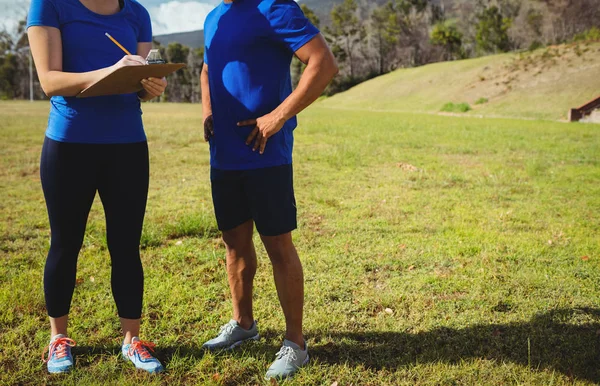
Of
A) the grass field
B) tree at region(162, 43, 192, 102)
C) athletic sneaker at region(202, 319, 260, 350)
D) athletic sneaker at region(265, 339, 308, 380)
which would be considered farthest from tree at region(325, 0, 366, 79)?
athletic sneaker at region(265, 339, 308, 380)

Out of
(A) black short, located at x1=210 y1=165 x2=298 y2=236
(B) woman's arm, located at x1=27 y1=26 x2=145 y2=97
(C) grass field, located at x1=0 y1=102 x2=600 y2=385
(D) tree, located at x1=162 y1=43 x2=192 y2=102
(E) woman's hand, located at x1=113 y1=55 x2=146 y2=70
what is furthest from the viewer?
(D) tree, located at x1=162 y1=43 x2=192 y2=102

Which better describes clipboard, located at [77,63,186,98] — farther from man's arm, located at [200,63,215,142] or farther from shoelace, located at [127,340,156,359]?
shoelace, located at [127,340,156,359]

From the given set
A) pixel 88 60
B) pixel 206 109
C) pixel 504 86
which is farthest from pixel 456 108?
pixel 88 60

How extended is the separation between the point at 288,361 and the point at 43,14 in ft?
7.00

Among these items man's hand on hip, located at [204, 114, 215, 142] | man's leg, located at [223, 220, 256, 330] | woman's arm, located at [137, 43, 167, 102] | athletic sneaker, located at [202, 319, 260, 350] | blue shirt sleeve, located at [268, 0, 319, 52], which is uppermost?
blue shirt sleeve, located at [268, 0, 319, 52]

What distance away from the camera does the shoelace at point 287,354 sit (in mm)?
2739

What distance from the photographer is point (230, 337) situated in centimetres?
303

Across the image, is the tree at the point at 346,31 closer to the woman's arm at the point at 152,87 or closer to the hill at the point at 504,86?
the hill at the point at 504,86

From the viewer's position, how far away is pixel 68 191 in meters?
2.54

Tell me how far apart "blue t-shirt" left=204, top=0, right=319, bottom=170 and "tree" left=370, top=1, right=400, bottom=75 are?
250 feet

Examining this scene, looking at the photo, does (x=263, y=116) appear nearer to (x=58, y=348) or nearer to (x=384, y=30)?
(x=58, y=348)

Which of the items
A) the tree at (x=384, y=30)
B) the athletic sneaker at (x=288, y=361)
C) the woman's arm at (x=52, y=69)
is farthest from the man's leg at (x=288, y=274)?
the tree at (x=384, y=30)

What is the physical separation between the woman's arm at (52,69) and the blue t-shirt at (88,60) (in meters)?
0.05

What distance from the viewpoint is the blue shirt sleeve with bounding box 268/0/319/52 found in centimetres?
235
